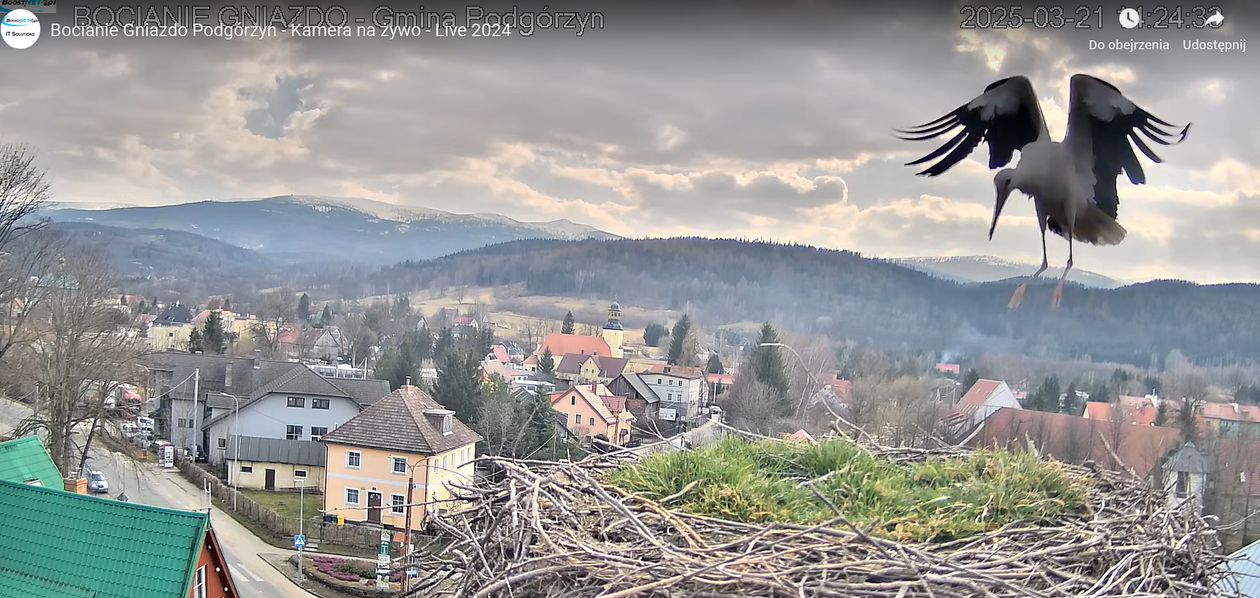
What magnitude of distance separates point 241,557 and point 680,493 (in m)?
6.67

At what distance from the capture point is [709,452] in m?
1.66

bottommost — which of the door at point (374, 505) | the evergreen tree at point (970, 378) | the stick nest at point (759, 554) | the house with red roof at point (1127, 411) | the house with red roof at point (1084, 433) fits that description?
the door at point (374, 505)

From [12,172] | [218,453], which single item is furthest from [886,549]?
[12,172]

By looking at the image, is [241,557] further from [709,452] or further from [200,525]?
[709,452]

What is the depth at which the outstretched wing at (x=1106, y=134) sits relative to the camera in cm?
177

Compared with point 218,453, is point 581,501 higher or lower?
higher

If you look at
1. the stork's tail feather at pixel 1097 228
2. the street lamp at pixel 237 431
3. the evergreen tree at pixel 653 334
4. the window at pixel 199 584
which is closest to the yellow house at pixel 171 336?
the street lamp at pixel 237 431

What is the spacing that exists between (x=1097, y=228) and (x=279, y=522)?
23.3 ft

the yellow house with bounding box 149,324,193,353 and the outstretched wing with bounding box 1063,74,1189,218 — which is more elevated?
the outstretched wing with bounding box 1063,74,1189,218

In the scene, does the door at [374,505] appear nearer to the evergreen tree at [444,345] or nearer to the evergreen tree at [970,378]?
the evergreen tree at [444,345]

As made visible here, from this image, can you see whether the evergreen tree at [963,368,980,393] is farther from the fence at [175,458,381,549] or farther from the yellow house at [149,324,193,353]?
the yellow house at [149,324,193,353]

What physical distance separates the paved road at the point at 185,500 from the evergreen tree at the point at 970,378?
17.0 ft

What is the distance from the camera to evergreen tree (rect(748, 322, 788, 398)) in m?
7.06

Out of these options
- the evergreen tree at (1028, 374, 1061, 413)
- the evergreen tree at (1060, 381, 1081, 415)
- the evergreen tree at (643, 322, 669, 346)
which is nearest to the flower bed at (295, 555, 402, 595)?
the evergreen tree at (643, 322, 669, 346)
